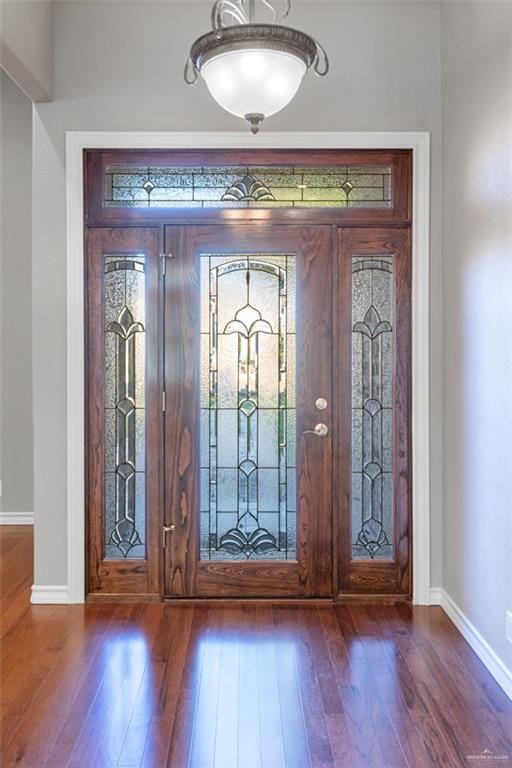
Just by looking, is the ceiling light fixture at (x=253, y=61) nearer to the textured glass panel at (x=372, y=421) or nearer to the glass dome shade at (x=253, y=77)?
the glass dome shade at (x=253, y=77)

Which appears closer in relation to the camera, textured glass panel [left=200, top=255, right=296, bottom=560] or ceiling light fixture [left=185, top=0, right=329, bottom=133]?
ceiling light fixture [left=185, top=0, right=329, bottom=133]

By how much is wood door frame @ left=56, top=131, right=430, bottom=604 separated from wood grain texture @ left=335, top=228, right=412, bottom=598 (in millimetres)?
46

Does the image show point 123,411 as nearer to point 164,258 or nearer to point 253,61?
point 164,258

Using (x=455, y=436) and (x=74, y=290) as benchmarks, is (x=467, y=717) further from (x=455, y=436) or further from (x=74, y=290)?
(x=74, y=290)

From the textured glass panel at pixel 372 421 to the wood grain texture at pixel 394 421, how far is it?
0.03 m

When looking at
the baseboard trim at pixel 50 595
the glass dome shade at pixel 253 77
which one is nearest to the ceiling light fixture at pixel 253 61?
the glass dome shade at pixel 253 77

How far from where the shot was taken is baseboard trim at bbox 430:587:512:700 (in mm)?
2582

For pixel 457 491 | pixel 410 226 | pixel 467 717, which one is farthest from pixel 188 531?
pixel 410 226

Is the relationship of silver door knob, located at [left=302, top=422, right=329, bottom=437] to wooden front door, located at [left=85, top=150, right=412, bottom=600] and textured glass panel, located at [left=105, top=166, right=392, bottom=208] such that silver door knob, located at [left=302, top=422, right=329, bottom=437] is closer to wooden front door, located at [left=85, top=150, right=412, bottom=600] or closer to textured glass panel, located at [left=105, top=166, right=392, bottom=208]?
wooden front door, located at [left=85, top=150, right=412, bottom=600]

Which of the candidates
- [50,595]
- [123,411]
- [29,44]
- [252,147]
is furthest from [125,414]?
[29,44]

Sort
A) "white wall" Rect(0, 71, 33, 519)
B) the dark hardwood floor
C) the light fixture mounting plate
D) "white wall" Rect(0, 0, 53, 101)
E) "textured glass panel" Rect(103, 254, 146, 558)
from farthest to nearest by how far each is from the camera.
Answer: "white wall" Rect(0, 71, 33, 519)
"textured glass panel" Rect(103, 254, 146, 558)
"white wall" Rect(0, 0, 53, 101)
the dark hardwood floor
the light fixture mounting plate

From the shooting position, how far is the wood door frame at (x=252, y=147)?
11.3 feet

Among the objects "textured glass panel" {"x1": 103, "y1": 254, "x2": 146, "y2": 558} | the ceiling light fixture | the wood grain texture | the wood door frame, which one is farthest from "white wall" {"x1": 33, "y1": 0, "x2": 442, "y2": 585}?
the ceiling light fixture

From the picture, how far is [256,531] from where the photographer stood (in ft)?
11.6
